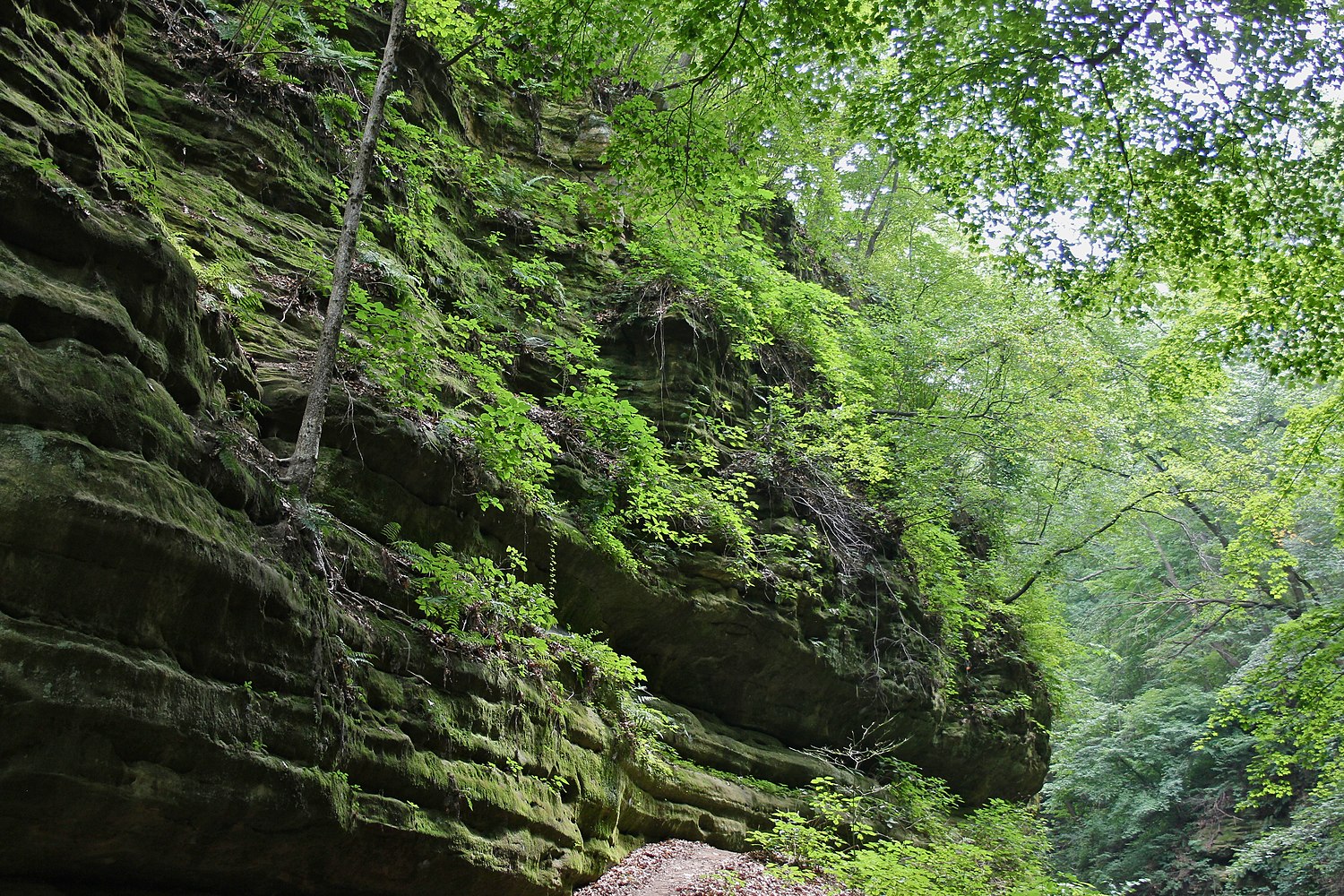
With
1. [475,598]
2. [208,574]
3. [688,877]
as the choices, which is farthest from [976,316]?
[208,574]

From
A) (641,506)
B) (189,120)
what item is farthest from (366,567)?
(189,120)

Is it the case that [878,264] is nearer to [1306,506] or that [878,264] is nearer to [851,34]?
[1306,506]

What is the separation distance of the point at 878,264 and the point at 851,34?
17.3 m

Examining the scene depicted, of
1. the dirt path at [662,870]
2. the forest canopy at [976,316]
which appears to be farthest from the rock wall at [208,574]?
the forest canopy at [976,316]

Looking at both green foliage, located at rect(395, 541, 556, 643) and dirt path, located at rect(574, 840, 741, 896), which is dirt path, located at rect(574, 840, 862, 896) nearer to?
dirt path, located at rect(574, 840, 741, 896)

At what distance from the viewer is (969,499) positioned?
1585 centimetres

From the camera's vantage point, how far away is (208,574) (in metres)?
4.00

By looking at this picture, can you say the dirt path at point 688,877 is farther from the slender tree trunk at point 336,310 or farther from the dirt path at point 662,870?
the slender tree trunk at point 336,310

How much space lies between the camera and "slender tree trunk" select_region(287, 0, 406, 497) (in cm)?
555

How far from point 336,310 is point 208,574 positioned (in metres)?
2.52

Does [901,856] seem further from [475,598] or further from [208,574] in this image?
[208,574]

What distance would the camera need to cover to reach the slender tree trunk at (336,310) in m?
5.55

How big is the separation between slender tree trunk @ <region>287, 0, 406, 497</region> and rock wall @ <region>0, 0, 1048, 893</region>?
0.28 meters

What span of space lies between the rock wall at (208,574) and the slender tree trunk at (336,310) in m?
0.28
